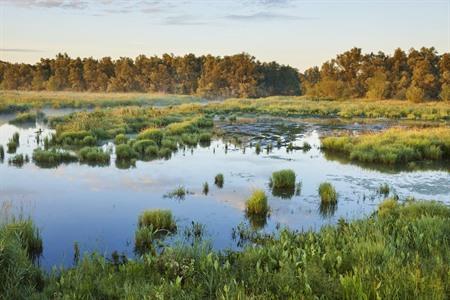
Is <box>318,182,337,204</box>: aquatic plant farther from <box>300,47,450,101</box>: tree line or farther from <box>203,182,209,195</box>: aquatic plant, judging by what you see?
<box>300,47,450,101</box>: tree line

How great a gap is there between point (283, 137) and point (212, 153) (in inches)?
352

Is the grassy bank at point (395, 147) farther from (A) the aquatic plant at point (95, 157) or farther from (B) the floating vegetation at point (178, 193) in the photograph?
(A) the aquatic plant at point (95, 157)

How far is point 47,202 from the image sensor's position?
14.2 metres

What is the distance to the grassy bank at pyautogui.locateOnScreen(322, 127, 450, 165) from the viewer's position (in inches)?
876

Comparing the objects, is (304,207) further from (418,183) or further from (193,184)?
(418,183)

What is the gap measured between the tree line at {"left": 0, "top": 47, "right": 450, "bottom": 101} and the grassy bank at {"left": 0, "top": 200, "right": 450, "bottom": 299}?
8250 cm

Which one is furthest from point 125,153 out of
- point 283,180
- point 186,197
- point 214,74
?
point 214,74

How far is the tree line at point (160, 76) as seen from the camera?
365ft

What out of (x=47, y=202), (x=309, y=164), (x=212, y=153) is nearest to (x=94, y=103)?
(x=212, y=153)

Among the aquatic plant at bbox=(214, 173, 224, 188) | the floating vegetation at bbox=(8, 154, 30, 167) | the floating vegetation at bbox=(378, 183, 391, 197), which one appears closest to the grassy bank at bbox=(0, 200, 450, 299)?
the floating vegetation at bbox=(378, 183, 391, 197)

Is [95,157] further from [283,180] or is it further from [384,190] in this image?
[384,190]

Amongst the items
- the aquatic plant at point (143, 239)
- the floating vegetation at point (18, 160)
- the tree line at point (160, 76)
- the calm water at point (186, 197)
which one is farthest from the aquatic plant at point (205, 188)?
the tree line at point (160, 76)

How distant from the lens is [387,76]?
295 feet

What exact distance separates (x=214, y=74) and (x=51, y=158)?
92358mm
